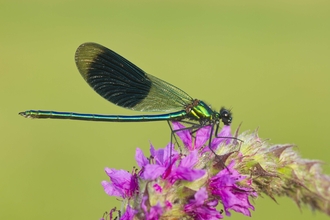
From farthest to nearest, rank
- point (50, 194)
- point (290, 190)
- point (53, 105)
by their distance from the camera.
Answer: point (53, 105) < point (50, 194) < point (290, 190)

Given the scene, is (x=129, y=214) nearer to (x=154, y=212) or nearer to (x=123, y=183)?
(x=154, y=212)

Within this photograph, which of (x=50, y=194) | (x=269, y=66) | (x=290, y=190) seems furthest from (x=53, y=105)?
(x=290, y=190)

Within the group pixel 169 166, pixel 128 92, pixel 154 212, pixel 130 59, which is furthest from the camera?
pixel 130 59

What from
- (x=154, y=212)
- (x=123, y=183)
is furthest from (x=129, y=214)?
(x=123, y=183)

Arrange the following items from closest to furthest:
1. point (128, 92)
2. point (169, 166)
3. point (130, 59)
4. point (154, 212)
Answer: point (154, 212), point (169, 166), point (128, 92), point (130, 59)

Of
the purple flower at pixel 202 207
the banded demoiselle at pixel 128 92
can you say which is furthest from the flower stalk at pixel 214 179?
the banded demoiselle at pixel 128 92

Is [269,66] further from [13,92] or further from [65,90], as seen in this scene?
[13,92]

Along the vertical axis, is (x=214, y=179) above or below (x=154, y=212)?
above
